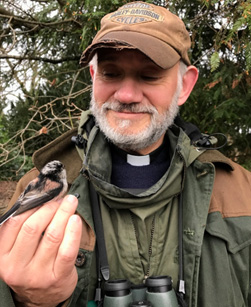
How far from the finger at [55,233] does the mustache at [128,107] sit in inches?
38.1

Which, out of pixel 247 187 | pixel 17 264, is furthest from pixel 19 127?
Result: pixel 17 264

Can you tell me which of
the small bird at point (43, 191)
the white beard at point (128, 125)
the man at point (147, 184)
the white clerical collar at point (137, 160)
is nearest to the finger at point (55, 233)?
the small bird at point (43, 191)

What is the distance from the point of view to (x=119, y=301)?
6.31ft

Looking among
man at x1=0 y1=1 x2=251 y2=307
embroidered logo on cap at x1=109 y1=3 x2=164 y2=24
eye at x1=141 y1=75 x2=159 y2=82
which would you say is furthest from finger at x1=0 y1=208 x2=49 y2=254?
embroidered logo on cap at x1=109 y1=3 x2=164 y2=24

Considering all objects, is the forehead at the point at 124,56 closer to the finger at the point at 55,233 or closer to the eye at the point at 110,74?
the eye at the point at 110,74

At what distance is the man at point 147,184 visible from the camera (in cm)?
218

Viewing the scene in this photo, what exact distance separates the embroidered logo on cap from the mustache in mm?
532

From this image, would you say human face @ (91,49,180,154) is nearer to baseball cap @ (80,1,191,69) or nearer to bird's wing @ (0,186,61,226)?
baseball cap @ (80,1,191,69)

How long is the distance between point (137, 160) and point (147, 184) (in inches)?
7.5

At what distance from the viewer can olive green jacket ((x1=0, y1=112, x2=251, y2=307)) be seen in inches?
83.9

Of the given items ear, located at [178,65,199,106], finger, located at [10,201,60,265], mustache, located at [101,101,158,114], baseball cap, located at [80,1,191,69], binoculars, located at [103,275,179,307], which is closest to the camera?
finger, located at [10,201,60,265]

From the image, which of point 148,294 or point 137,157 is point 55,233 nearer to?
point 148,294

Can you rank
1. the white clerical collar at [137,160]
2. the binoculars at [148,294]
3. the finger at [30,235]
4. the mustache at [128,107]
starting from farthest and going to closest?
1. the white clerical collar at [137,160]
2. the mustache at [128,107]
3. the binoculars at [148,294]
4. the finger at [30,235]

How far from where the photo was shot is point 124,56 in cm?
234
